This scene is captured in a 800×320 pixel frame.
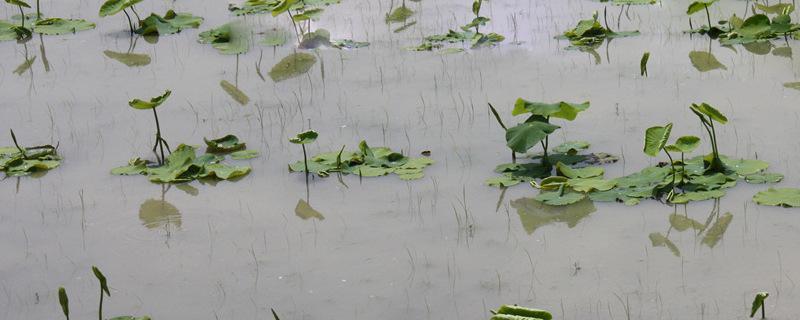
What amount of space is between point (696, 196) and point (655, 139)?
300 millimetres

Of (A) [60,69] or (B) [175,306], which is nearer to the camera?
(B) [175,306]

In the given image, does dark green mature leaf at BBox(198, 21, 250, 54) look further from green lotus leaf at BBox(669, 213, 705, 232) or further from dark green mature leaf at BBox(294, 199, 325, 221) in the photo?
green lotus leaf at BBox(669, 213, 705, 232)

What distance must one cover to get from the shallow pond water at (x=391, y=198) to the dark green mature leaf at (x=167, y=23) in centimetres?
30

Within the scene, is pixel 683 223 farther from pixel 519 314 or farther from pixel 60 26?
pixel 60 26

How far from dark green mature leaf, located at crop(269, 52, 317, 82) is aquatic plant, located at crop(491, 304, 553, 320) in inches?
163

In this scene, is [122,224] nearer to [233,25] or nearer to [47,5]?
[233,25]

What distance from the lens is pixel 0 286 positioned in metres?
4.75

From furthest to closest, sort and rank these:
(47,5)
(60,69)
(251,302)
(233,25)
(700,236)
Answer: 1. (47,5)
2. (233,25)
3. (60,69)
4. (700,236)
5. (251,302)

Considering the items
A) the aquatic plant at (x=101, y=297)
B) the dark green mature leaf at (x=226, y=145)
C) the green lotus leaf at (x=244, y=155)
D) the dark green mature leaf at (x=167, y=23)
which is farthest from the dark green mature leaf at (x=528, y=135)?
the dark green mature leaf at (x=167, y=23)

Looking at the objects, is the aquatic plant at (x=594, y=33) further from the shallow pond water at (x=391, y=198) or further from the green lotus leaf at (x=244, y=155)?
the green lotus leaf at (x=244, y=155)

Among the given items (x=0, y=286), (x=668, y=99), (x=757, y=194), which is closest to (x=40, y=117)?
(x=0, y=286)

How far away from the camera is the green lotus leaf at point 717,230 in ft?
15.7

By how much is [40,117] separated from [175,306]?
3002 mm

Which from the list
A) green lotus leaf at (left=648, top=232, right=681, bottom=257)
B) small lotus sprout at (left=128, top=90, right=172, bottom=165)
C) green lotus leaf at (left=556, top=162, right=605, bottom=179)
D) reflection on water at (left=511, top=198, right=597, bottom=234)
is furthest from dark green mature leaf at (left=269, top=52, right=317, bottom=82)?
green lotus leaf at (left=648, top=232, right=681, bottom=257)
